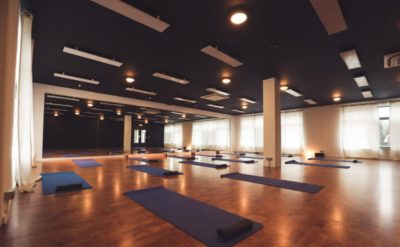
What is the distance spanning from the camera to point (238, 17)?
3268 mm

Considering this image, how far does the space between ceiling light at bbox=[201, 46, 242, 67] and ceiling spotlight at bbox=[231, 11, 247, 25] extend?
3.25 ft

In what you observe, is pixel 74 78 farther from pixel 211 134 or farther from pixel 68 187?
pixel 211 134

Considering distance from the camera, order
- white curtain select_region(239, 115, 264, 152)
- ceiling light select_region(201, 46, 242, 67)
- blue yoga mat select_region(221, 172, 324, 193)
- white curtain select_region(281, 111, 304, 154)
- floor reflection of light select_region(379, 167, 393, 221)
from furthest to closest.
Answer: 1. white curtain select_region(239, 115, 264, 152)
2. white curtain select_region(281, 111, 304, 154)
3. ceiling light select_region(201, 46, 242, 67)
4. blue yoga mat select_region(221, 172, 324, 193)
5. floor reflection of light select_region(379, 167, 393, 221)

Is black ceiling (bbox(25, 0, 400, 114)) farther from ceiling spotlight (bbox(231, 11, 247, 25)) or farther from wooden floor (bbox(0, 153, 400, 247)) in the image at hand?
wooden floor (bbox(0, 153, 400, 247))

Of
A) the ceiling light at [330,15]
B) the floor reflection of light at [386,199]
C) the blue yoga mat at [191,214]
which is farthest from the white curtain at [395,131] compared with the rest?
the blue yoga mat at [191,214]

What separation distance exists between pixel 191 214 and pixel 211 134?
14.7m

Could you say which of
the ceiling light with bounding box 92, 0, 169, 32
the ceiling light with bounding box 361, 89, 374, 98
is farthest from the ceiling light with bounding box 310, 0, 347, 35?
the ceiling light with bounding box 361, 89, 374, 98

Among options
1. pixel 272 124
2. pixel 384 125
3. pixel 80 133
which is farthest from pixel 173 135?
pixel 384 125

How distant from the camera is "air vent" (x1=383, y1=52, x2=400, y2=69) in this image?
15.2 feet

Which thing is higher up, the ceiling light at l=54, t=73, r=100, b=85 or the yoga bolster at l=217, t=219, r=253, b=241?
the ceiling light at l=54, t=73, r=100, b=85

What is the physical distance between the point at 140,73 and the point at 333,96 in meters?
8.59

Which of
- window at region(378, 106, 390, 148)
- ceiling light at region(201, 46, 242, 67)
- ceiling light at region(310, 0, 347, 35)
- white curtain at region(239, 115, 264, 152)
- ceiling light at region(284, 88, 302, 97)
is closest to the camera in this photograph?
ceiling light at region(310, 0, 347, 35)

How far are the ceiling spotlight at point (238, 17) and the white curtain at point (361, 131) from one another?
1005 centimetres

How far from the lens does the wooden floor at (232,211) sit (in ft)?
6.00
